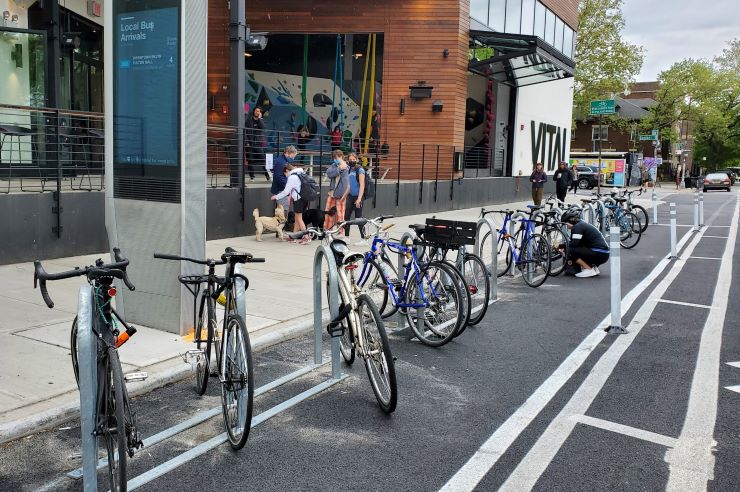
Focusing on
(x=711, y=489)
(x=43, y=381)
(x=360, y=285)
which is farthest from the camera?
(x=360, y=285)

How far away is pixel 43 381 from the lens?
5.23 metres

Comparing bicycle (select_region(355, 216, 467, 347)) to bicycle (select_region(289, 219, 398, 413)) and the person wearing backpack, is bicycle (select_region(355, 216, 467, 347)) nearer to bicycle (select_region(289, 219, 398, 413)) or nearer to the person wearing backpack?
bicycle (select_region(289, 219, 398, 413))

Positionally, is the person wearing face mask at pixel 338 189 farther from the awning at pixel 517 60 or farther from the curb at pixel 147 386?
the awning at pixel 517 60

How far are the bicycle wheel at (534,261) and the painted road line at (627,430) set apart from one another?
5.45m

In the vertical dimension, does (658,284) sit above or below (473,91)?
below

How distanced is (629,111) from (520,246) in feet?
256

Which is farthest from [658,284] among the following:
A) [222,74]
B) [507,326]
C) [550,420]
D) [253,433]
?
[222,74]

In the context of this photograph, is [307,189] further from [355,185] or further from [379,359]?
[379,359]

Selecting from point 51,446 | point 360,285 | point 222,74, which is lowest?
point 51,446

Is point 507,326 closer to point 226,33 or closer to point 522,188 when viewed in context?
point 226,33

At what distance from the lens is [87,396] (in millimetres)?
3443

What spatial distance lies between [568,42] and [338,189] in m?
25.6

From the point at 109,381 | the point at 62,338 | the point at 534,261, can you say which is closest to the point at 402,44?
the point at 534,261

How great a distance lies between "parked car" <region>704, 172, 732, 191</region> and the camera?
53.5 m
